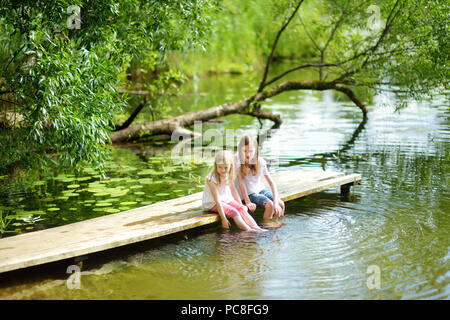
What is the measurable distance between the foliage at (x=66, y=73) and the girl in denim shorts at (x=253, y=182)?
1579 millimetres

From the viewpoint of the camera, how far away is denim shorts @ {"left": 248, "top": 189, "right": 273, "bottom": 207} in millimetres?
6043

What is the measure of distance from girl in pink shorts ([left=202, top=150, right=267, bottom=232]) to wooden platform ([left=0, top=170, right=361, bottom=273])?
13 centimetres

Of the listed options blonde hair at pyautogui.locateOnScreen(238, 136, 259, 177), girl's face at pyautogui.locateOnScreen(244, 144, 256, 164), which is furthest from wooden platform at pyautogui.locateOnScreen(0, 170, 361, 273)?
girl's face at pyautogui.locateOnScreen(244, 144, 256, 164)

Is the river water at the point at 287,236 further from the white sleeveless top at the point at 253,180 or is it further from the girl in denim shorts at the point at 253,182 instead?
the white sleeveless top at the point at 253,180

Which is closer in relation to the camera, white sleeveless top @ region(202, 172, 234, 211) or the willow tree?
white sleeveless top @ region(202, 172, 234, 211)

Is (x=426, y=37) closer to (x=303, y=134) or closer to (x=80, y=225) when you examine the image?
(x=303, y=134)

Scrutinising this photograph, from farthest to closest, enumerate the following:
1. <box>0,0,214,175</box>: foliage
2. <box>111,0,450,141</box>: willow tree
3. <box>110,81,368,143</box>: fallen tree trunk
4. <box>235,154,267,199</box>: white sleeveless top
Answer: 1. <box>110,81,368,143</box>: fallen tree trunk
2. <box>111,0,450,141</box>: willow tree
3. <box>235,154,267,199</box>: white sleeveless top
4. <box>0,0,214,175</box>: foliage

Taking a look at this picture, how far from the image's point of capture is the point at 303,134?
12.4 m

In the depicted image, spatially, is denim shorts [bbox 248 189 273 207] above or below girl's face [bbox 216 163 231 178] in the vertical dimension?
below


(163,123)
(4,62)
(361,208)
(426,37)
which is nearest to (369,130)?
(426,37)

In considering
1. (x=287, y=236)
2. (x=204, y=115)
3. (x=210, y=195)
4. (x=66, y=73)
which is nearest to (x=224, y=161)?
(x=210, y=195)

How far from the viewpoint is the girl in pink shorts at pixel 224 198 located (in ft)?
18.2

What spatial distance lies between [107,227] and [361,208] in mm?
3057
